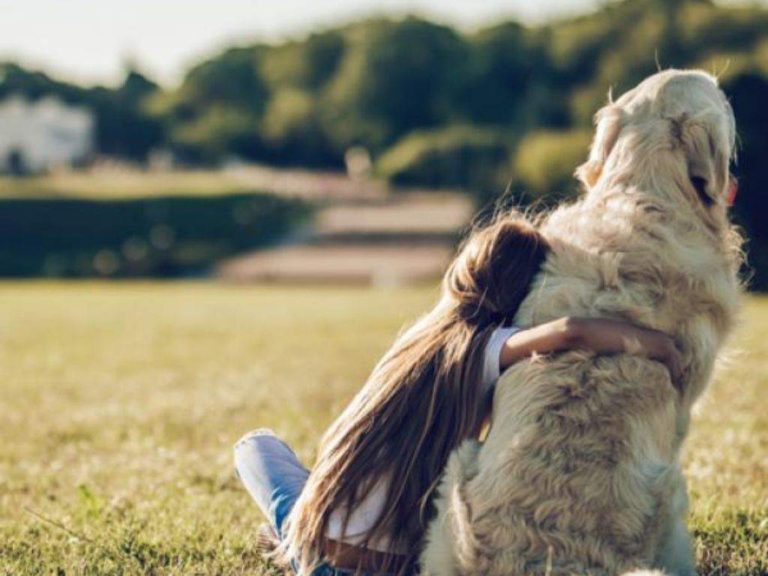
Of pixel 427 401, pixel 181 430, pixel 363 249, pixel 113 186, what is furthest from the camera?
pixel 113 186

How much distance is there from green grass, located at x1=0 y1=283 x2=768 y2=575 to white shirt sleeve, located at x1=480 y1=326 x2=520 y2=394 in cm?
116

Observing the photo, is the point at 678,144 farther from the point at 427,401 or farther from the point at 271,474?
the point at 271,474

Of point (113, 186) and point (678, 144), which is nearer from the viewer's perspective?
point (678, 144)

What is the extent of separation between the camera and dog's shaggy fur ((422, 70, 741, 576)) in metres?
3.28

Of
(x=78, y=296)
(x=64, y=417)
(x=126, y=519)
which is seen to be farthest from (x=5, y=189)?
(x=126, y=519)

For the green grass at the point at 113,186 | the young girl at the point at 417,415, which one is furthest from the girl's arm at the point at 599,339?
the green grass at the point at 113,186

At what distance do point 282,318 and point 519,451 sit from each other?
16271 mm

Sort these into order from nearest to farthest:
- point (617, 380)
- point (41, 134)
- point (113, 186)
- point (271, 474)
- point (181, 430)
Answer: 1. point (617, 380)
2. point (271, 474)
3. point (181, 430)
4. point (113, 186)
5. point (41, 134)

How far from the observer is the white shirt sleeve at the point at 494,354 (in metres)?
3.51

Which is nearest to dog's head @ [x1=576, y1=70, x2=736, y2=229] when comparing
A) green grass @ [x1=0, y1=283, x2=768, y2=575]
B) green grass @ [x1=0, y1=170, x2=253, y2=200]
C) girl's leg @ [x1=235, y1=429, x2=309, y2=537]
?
green grass @ [x1=0, y1=283, x2=768, y2=575]

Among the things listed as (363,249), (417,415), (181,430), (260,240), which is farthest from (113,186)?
(417,415)

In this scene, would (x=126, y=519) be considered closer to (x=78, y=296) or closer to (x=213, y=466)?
(x=213, y=466)

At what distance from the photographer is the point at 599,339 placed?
3.37 m

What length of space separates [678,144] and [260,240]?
150 feet
